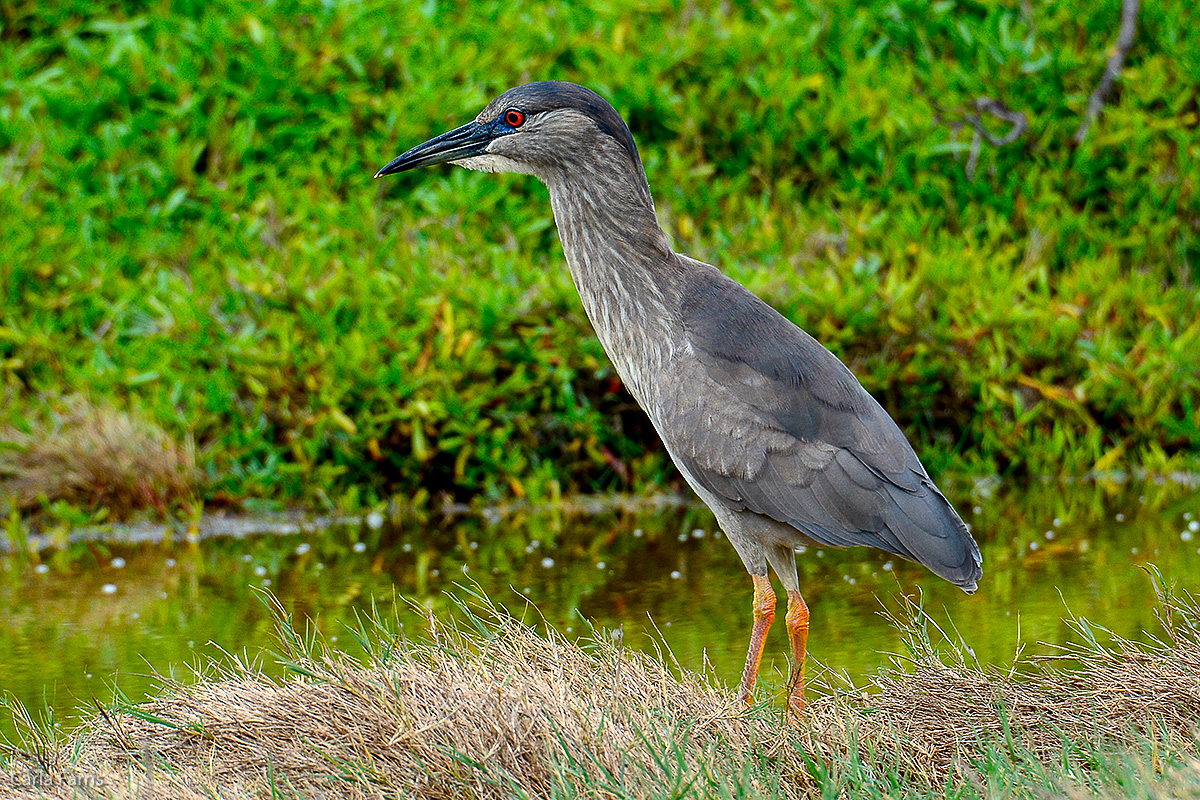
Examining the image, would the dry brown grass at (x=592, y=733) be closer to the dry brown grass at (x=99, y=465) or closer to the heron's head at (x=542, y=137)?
the heron's head at (x=542, y=137)

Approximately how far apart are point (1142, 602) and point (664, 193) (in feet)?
14.2

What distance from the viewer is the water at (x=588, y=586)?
4.73 m

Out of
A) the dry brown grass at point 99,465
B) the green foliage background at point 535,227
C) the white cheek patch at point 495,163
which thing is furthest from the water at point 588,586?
the white cheek patch at point 495,163

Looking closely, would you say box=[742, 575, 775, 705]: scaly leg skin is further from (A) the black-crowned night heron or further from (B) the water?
(B) the water

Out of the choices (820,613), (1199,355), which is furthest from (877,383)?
(820,613)

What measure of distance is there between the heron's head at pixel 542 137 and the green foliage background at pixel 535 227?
265 cm

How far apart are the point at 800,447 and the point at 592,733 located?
114 centimetres

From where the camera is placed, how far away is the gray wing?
12.6 ft

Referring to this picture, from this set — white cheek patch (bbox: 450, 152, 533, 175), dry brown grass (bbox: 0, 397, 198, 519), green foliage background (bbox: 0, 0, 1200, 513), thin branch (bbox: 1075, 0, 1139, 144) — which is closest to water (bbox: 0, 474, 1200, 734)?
dry brown grass (bbox: 0, 397, 198, 519)

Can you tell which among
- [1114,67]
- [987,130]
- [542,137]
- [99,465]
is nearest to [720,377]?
[542,137]

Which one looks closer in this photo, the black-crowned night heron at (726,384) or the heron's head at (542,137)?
the black-crowned night heron at (726,384)

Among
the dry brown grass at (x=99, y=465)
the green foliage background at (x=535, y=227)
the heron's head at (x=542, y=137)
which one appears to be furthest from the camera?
the green foliage background at (x=535, y=227)

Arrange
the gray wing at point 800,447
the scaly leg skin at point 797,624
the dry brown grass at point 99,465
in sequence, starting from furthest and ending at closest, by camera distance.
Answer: the dry brown grass at point 99,465
the scaly leg skin at point 797,624
the gray wing at point 800,447

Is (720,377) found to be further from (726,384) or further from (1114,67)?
(1114,67)
